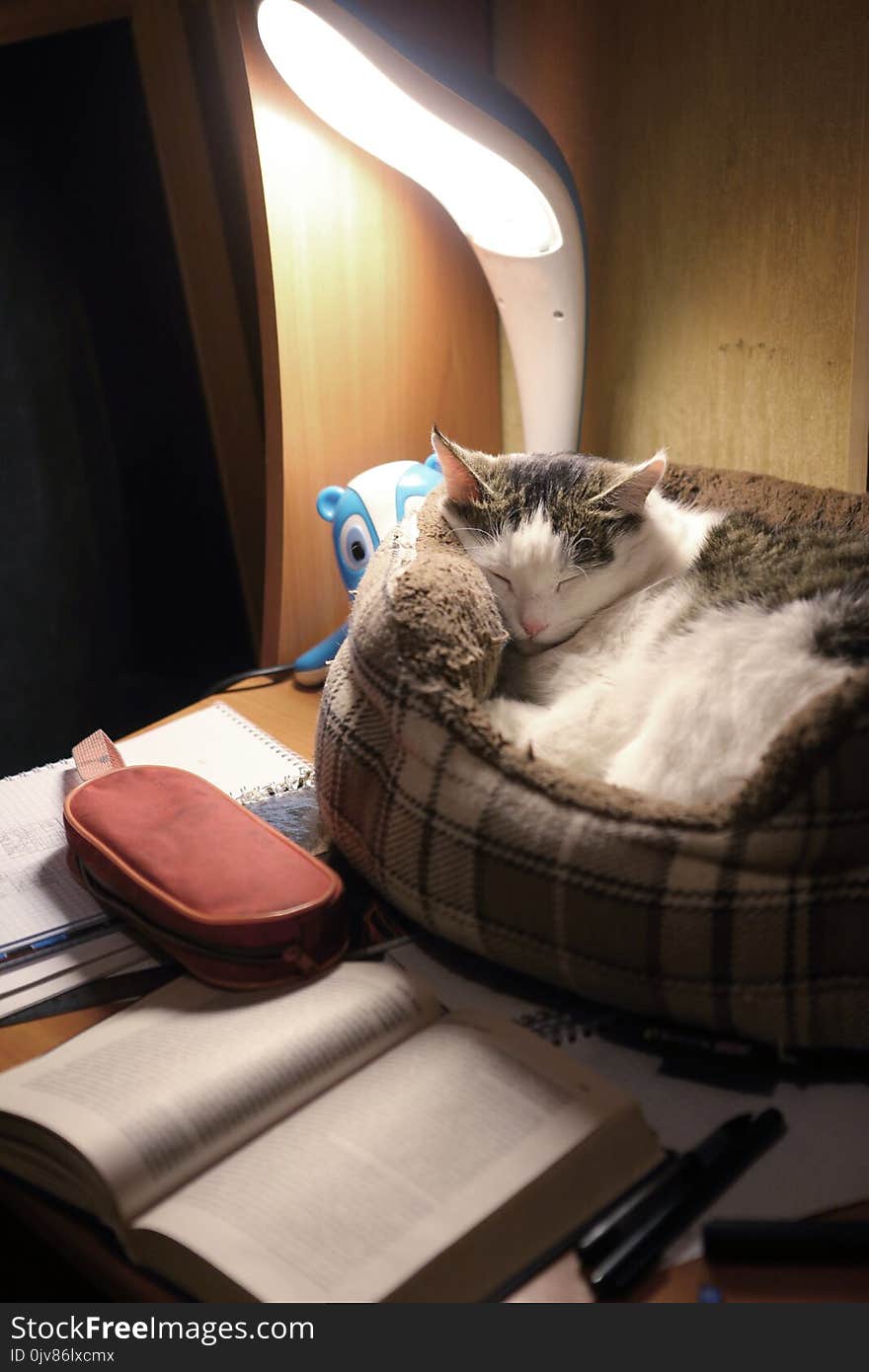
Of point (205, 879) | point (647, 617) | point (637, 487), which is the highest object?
point (637, 487)

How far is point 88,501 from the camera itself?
6.17ft

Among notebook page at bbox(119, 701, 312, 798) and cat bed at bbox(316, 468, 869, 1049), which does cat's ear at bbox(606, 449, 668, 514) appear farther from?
notebook page at bbox(119, 701, 312, 798)

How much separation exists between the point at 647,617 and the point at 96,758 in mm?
593

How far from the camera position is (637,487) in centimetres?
110

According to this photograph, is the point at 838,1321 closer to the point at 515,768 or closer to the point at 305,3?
the point at 515,768

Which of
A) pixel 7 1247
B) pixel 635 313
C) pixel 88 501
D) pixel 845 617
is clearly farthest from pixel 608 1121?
pixel 88 501

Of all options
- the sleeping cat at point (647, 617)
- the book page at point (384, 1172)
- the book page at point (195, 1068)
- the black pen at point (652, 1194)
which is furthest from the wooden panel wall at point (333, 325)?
the black pen at point (652, 1194)

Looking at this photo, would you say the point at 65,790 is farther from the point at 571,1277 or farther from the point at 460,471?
the point at 571,1277

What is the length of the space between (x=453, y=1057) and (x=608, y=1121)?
0.12 meters

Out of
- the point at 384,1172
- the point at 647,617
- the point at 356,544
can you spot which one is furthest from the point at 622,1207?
the point at 356,544

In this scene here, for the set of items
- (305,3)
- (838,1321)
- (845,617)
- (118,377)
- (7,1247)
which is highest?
(305,3)

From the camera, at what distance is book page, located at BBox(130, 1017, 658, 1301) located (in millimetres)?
608

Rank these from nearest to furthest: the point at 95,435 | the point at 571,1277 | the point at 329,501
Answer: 1. the point at 571,1277
2. the point at 329,501
3. the point at 95,435

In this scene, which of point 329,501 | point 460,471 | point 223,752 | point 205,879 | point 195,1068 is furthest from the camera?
point 329,501
